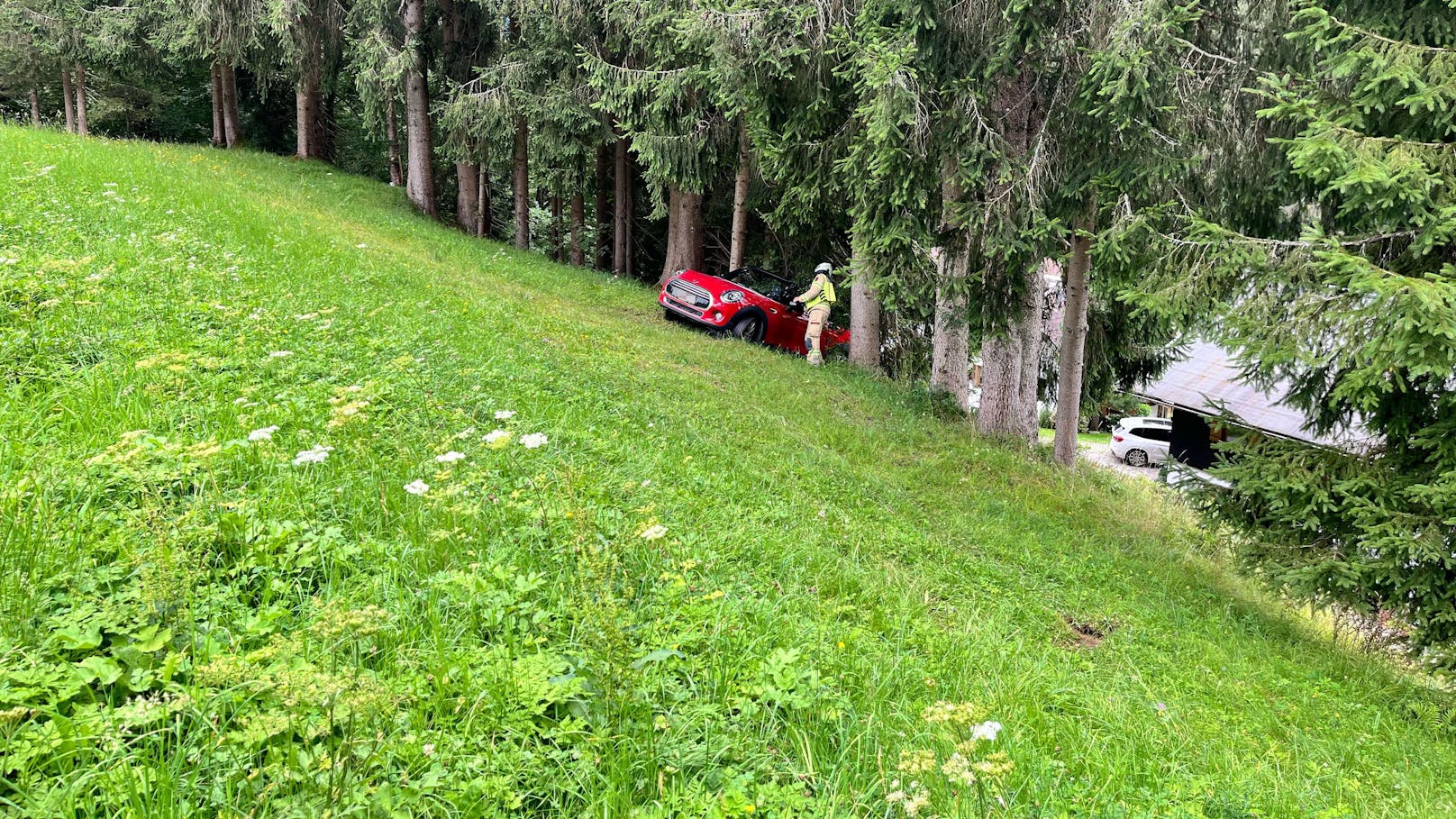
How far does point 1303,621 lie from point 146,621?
971 cm

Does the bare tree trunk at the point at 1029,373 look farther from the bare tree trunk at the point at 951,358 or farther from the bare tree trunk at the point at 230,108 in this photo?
the bare tree trunk at the point at 230,108

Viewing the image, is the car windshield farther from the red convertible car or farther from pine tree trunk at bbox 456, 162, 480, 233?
pine tree trunk at bbox 456, 162, 480, 233

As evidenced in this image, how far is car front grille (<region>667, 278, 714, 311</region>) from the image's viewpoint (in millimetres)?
Result: 14164

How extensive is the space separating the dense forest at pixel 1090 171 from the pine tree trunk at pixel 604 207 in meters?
3.64

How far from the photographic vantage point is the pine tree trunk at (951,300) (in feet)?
30.7

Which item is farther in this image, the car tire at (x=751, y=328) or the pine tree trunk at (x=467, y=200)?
the pine tree trunk at (x=467, y=200)

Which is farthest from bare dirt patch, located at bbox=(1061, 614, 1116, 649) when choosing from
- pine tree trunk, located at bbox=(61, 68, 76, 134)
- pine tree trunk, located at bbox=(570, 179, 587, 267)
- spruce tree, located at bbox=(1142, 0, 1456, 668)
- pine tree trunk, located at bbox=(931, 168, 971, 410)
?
pine tree trunk, located at bbox=(61, 68, 76, 134)

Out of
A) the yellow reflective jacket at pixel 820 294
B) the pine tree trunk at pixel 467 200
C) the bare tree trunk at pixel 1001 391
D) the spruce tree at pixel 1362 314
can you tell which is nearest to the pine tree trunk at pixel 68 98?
the pine tree trunk at pixel 467 200

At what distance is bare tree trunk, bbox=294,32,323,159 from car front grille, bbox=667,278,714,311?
Result: 11.3 m

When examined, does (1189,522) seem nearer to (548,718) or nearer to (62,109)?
(548,718)

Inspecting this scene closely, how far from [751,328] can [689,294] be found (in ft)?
4.26

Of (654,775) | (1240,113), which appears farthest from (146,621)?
(1240,113)

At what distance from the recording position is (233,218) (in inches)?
354

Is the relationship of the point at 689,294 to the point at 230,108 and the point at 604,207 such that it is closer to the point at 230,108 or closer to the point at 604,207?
the point at 604,207
